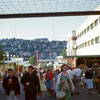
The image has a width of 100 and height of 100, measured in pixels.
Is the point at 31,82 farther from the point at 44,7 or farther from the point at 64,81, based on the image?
the point at 44,7

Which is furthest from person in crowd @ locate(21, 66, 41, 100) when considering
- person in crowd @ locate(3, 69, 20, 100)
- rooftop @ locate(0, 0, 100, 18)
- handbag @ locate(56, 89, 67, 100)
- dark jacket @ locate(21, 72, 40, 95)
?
rooftop @ locate(0, 0, 100, 18)

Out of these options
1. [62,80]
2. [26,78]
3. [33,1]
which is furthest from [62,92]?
[33,1]

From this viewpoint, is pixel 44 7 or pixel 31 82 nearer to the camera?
pixel 31 82

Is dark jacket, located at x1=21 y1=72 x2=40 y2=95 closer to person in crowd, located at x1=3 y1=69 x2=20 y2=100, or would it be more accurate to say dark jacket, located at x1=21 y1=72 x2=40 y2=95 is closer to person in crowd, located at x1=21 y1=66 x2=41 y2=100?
person in crowd, located at x1=21 y1=66 x2=41 y2=100

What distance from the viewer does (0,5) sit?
33.1ft

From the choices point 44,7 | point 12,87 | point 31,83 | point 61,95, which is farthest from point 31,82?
point 44,7

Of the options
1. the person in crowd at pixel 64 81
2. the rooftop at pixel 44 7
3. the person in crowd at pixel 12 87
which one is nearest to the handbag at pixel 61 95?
the person in crowd at pixel 64 81

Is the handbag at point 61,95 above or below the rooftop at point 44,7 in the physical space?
below

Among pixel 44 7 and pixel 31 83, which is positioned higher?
pixel 44 7

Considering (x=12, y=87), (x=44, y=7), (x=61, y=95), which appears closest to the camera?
(x=61, y=95)

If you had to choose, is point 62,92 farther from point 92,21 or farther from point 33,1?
point 92,21

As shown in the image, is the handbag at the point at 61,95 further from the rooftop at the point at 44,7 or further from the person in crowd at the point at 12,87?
the rooftop at the point at 44,7

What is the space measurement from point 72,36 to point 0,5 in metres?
69.3

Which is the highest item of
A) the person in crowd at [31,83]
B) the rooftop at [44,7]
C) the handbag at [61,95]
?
the rooftop at [44,7]
